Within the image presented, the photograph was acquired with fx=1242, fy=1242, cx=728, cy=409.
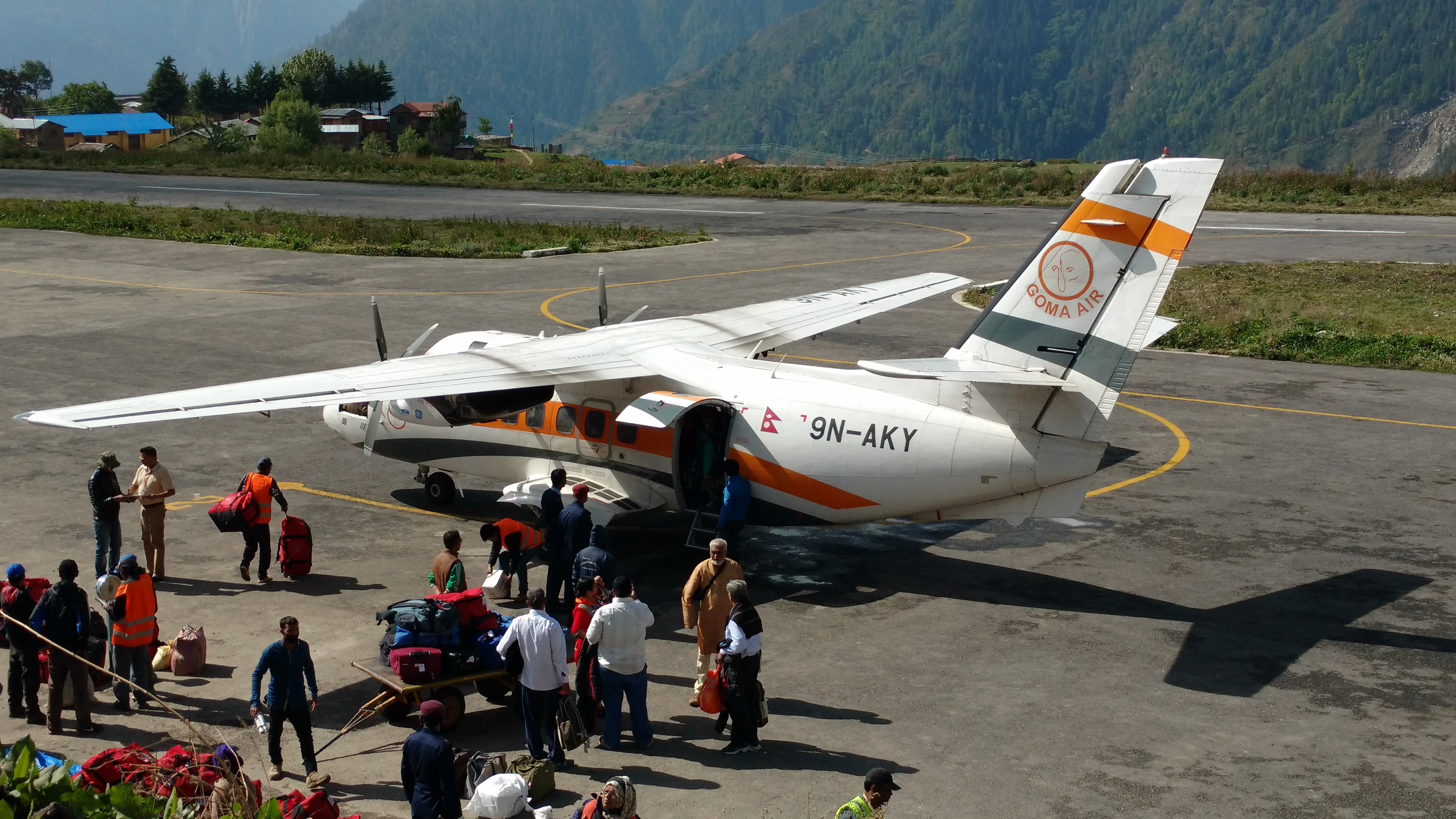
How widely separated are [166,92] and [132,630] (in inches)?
7688

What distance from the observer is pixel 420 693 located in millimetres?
14484

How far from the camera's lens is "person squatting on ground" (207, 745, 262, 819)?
879 centimetres

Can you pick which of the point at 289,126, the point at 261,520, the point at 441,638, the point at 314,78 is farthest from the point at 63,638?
the point at 314,78

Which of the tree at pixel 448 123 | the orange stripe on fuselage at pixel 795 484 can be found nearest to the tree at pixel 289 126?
the tree at pixel 448 123

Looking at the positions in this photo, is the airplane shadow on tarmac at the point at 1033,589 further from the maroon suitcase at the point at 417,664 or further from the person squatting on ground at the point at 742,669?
the maroon suitcase at the point at 417,664

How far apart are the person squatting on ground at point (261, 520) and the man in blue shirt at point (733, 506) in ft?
22.7

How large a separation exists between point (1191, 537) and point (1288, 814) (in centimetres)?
932

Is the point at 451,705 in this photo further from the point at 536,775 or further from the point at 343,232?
the point at 343,232

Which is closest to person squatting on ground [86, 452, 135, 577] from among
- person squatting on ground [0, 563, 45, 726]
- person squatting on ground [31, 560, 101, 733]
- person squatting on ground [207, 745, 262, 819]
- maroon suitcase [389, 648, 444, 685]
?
person squatting on ground [0, 563, 45, 726]

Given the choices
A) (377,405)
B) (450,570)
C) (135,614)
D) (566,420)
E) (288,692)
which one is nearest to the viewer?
(288,692)

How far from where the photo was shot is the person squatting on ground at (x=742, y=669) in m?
14.0

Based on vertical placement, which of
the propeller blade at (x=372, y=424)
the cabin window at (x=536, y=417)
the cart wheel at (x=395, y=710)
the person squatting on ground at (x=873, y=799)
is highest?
the cabin window at (x=536, y=417)

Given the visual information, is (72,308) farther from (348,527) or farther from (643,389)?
(643,389)

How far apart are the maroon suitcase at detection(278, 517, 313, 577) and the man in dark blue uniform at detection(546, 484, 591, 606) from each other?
417cm
